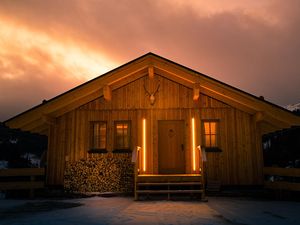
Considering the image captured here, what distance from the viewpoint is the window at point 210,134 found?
12.0 meters

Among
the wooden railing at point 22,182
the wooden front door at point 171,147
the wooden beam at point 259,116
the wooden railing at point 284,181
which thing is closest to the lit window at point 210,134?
the wooden front door at point 171,147

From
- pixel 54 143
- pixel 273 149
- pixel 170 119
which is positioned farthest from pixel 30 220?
pixel 273 149

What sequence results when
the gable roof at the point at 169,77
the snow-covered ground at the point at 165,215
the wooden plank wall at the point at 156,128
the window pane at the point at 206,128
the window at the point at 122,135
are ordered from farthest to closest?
the window at the point at 122,135, the window pane at the point at 206,128, the wooden plank wall at the point at 156,128, the gable roof at the point at 169,77, the snow-covered ground at the point at 165,215

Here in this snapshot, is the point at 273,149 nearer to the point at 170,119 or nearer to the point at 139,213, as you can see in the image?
the point at 170,119

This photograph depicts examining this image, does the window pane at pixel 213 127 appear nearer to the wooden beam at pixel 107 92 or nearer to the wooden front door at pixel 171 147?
the wooden front door at pixel 171 147

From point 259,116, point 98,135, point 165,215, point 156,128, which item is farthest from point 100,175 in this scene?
point 259,116

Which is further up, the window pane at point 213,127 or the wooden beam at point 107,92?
the wooden beam at point 107,92

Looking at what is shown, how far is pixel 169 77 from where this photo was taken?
40.4 feet

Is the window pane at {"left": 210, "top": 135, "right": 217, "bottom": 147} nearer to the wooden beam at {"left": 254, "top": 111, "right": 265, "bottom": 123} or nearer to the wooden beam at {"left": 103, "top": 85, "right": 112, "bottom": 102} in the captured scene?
the wooden beam at {"left": 254, "top": 111, "right": 265, "bottom": 123}

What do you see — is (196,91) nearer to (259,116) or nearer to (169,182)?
(259,116)

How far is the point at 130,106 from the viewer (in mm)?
12297

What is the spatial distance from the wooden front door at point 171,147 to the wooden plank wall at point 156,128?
22 centimetres

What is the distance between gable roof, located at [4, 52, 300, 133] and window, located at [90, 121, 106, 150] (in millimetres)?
1255

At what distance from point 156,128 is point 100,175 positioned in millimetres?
2943
